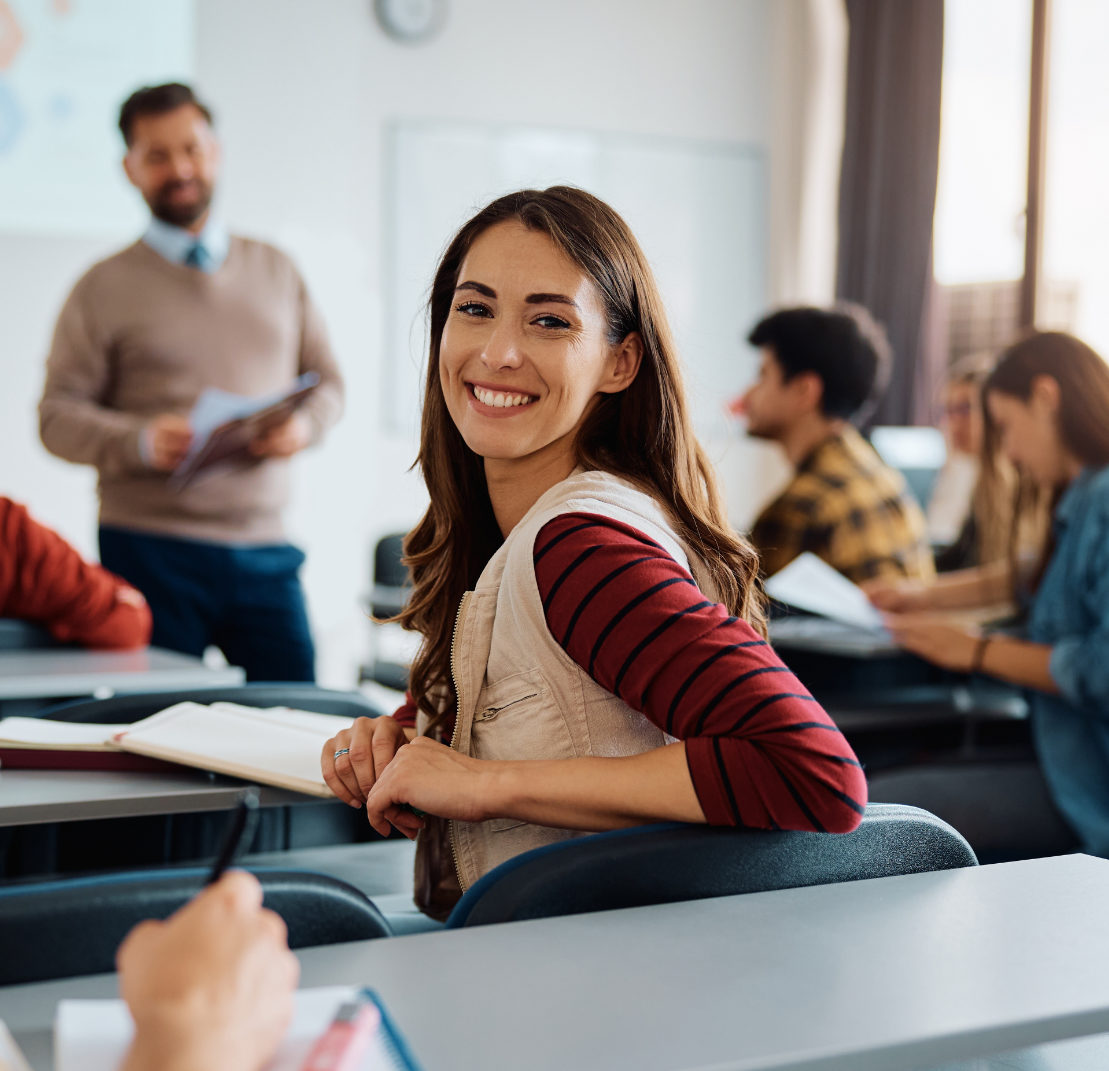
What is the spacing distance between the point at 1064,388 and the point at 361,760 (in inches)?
68.2

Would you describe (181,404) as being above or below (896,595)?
above

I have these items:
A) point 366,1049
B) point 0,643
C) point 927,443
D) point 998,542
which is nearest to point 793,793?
point 366,1049

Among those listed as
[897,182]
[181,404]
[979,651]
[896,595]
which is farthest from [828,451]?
[897,182]

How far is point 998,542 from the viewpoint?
3309 millimetres

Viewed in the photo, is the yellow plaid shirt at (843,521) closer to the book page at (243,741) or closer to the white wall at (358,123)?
the book page at (243,741)

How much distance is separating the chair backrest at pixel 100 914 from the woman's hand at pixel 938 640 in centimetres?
185

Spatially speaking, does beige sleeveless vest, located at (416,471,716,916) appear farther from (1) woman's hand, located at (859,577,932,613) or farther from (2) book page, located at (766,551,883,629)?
(1) woman's hand, located at (859,577,932,613)

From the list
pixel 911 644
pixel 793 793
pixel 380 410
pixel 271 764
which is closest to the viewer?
pixel 793 793

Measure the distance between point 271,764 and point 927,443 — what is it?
5.09 metres

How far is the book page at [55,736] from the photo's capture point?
140 centimetres

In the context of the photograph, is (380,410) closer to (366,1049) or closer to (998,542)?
(998,542)

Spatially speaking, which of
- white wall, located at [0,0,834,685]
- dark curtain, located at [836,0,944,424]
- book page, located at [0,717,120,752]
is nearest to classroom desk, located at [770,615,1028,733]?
book page, located at [0,717,120,752]

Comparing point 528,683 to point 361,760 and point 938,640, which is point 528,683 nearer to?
point 361,760

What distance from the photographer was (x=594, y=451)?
1.36 meters
